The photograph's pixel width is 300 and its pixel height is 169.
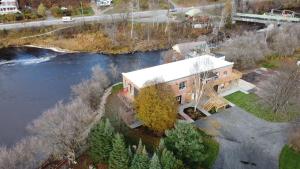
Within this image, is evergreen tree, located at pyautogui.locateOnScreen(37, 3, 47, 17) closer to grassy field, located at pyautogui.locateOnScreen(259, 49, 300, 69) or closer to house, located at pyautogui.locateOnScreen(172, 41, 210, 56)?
house, located at pyautogui.locateOnScreen(172, 41, 210, 56)

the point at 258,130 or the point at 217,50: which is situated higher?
the point at 217,50

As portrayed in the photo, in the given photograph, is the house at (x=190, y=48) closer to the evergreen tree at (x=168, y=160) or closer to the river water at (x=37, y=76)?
the river water at (x=37, y=76)

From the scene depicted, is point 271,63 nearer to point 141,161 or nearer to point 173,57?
point 173,57

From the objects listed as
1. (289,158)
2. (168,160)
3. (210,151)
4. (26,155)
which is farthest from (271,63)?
(26,155)

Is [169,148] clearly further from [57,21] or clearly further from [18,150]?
[57,21]

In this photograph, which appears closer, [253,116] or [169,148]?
[169,148]

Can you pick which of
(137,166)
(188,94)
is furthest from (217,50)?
(137,166)

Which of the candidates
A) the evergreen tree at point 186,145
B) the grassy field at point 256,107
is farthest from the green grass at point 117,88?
the evergreen tree at point 186,145
